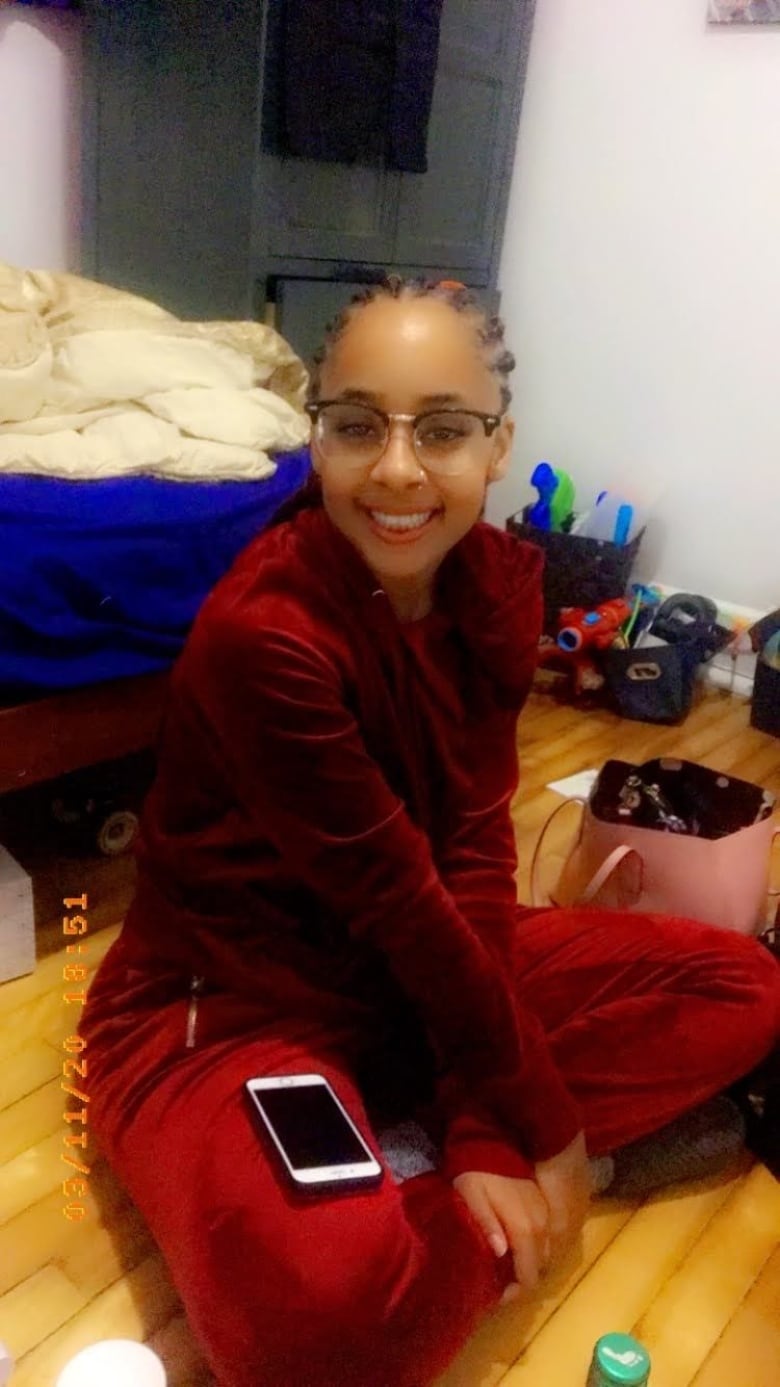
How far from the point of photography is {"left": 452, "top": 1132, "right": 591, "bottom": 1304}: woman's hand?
881 millimetres

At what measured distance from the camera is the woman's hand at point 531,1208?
2.89ft

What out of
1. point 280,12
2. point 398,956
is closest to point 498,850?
point 398,956

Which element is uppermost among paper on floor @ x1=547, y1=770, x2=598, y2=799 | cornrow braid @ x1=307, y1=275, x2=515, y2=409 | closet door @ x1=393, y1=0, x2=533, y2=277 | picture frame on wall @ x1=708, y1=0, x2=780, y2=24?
picture frame on wall @ x1=708, y1=0, x2=780, y2=24

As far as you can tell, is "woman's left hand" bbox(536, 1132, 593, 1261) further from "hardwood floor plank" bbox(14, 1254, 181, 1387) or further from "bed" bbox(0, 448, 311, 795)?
"bed" bbox(0, 448, 311, 795)

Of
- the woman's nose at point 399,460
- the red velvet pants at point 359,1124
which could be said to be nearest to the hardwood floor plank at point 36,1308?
the red velvet pants at point 359,1124

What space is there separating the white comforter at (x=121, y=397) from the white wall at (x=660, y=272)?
1.11 meters

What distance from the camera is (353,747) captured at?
88 cm

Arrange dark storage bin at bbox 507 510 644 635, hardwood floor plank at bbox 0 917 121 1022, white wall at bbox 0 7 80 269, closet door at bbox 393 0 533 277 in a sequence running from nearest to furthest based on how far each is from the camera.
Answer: hardwood floor plank at bbox 0 917 121 1022 < white wall at bbox 0 7 80 269 < closet door at bbox 393 0 533 277 < dark storage bin at bbox 507 510 644 635

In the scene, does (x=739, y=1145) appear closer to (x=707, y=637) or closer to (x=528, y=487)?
(x=707, y=637)

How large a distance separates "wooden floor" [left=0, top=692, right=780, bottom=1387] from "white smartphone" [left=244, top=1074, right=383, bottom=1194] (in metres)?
0.13

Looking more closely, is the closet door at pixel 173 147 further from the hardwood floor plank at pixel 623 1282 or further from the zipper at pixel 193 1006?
the hardwood floor plank at pixel 623 1282

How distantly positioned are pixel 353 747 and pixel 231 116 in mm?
1596

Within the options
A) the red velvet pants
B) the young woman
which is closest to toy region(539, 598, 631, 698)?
the red velvet pants
